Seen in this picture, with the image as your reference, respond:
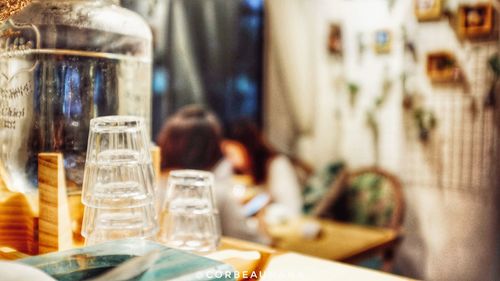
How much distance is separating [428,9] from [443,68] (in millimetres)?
415

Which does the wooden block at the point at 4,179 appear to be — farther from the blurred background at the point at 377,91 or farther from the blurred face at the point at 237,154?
the blurred face at the point at 237,154

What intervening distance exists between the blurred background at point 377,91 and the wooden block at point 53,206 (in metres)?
2.10

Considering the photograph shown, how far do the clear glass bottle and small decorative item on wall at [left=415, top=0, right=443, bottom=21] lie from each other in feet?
9.90

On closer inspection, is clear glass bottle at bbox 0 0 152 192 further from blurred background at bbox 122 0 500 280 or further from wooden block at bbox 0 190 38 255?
blurred background at bbox 122 0 500 280

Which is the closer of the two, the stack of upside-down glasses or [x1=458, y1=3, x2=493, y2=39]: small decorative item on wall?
the stack of upside-down glasses

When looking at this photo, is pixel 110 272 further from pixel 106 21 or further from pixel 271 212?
pixel 271 212

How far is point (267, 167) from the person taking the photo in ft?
Result: 13.7

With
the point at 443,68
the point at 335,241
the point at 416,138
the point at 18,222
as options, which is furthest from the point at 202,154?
the point at 18,222

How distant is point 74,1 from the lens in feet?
2.91

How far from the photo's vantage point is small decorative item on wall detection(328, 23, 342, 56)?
4.14 metres

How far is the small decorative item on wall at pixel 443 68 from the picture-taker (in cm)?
339

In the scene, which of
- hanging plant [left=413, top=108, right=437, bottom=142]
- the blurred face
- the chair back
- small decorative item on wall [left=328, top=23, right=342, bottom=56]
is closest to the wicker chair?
the chair back

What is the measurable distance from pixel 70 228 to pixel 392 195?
3110 mm

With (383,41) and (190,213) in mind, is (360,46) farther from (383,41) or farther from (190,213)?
(190,213)
